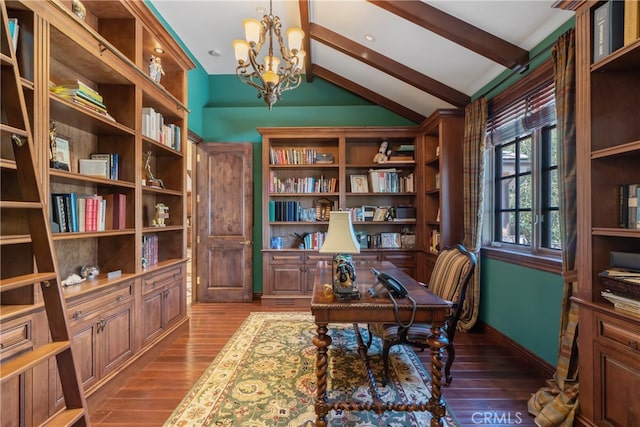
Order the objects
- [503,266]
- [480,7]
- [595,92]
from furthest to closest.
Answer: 1. [503,266]
2. [480,7]
3. [595,92]

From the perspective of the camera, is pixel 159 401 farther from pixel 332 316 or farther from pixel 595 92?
pixel 595 92

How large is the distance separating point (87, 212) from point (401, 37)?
3185mm

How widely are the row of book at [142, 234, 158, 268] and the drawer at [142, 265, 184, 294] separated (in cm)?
14

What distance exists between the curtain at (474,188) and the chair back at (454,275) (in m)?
0.80

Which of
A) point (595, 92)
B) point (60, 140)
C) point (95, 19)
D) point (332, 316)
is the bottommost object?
point (332, 316)

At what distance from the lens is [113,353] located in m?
2.17

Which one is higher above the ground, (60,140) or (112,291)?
(60,140)

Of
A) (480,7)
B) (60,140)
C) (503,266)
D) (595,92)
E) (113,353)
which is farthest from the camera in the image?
(503,266)

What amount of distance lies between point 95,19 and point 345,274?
2.86 metres

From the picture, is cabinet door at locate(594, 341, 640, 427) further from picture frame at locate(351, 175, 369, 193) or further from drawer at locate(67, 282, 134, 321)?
picture frame at locate(351, 175, 369, 193)

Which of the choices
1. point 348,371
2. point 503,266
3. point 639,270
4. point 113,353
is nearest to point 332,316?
point 348,371

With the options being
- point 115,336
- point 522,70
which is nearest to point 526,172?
point 522,70

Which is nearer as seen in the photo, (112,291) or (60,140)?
(60,140)

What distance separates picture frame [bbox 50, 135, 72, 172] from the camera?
1856mm
